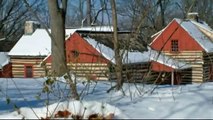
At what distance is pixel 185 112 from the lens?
18.4 feet

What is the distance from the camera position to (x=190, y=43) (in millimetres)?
35844

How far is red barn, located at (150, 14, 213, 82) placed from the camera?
35.0 m

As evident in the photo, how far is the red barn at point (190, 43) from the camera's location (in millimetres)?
35031

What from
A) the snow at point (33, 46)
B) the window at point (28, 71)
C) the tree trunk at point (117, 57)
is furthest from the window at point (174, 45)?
the tree trunk at point (117, 57)

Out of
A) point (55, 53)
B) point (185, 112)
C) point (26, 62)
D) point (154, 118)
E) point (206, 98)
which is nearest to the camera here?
point (154, 118)

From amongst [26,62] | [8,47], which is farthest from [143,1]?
[8,47]

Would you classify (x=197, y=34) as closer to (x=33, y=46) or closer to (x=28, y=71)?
(x=33, y=46)

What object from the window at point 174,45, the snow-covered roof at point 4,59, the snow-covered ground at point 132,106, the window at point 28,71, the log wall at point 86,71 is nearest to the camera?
the snow-covered ground at point 132,106

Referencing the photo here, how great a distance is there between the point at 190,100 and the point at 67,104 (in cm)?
186

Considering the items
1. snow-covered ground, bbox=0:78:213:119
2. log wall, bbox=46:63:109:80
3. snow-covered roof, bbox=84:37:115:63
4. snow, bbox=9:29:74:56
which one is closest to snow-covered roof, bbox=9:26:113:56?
snow, bbox=9:29:74:56

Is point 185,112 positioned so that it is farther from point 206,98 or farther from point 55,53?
point 55,53

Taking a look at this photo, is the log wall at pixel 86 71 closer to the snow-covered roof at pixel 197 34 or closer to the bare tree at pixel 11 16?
the snow-covered roof at pixel 197 34

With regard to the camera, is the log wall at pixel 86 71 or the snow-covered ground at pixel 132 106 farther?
the log wall at pixel 86 71

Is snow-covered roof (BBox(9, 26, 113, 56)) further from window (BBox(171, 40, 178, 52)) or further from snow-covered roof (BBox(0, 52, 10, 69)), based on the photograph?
window (BBox(171, 40, 178, 52))
